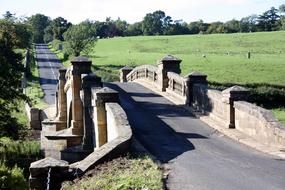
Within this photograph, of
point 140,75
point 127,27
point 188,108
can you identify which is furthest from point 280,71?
point 127,27

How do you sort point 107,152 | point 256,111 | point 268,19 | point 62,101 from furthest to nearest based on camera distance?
point 268,19, point 62,101, point 256,111, point 107,152

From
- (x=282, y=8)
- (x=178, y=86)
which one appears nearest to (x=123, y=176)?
(x=178, y=86)

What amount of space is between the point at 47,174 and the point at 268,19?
463 feet

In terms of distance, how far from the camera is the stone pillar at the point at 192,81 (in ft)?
69.1

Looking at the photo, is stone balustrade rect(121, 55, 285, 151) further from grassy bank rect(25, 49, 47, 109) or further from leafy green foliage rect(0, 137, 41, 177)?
grassy bank rect(25, 49, 47, 109)

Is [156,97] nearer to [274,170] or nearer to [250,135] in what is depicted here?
[250,135]

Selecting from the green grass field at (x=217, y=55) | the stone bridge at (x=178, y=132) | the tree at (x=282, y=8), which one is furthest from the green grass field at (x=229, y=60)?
the tree at (x=282, y=8)

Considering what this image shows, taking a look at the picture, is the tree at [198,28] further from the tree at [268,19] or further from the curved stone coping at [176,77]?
the curved stone coping at [176,77]

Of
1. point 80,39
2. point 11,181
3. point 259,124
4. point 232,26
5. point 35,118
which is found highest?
point 232,26

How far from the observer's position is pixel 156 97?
2567 centimetres

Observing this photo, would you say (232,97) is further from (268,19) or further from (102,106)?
(268,19)

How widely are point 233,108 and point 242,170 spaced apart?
203 inches

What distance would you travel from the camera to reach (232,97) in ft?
53.9

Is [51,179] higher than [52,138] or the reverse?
higher
